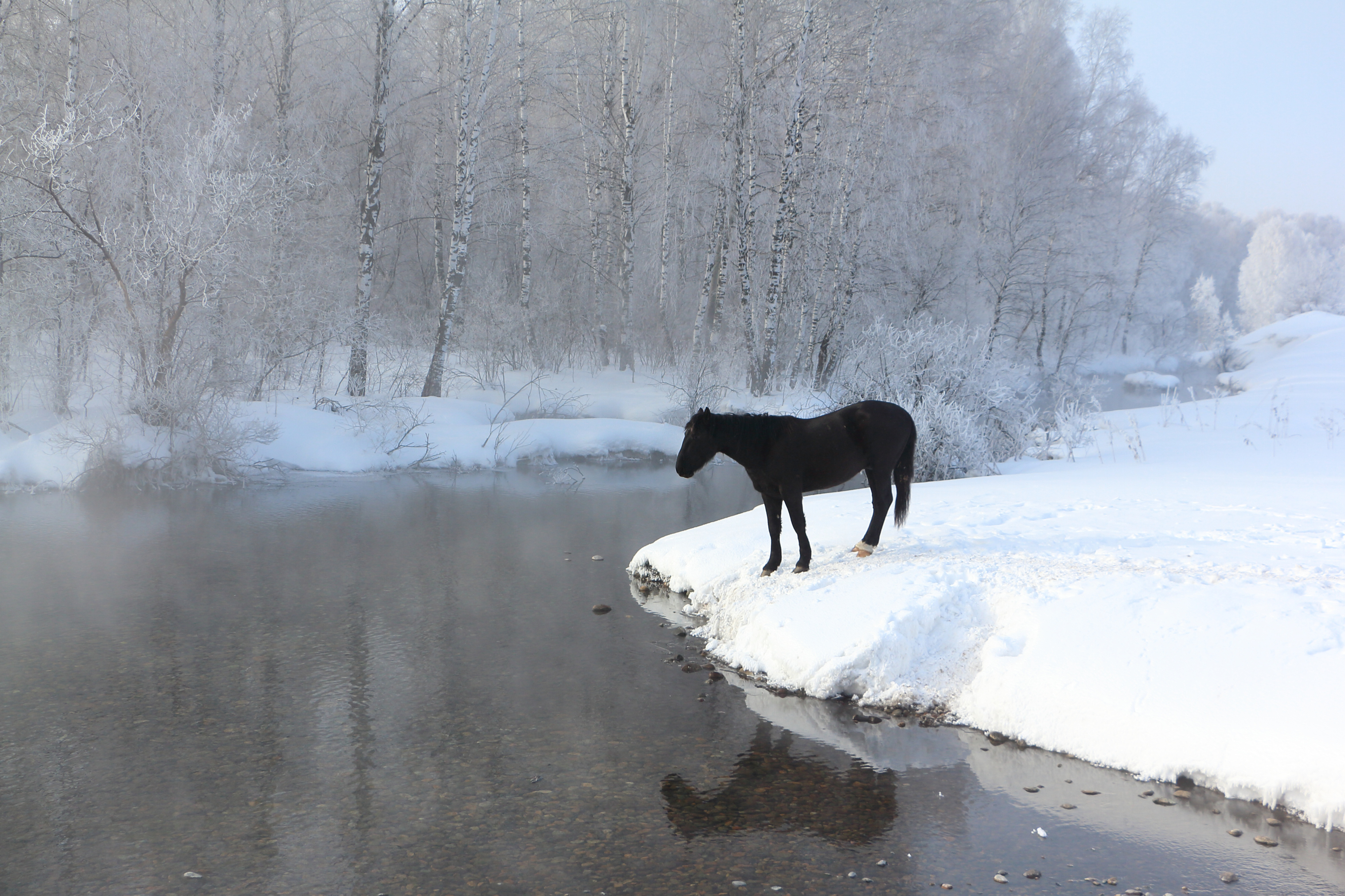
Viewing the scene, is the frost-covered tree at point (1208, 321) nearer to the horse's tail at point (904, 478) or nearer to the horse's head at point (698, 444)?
the horse's tail at point (904, 478)

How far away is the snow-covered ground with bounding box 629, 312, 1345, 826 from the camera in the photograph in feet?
15.1

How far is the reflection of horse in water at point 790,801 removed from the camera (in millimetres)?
4297

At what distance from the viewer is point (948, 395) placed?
1444 centimetres

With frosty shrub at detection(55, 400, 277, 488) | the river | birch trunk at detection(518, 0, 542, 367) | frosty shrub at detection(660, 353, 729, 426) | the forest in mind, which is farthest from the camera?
birch trunk at detection(518, 0, 542, 367)

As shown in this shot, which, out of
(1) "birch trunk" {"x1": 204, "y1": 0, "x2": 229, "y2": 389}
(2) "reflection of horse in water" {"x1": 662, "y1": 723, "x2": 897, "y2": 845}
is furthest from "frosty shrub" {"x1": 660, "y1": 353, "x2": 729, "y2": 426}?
(2) "reflection of horse in water" {"x1": 662, "y1": 723, "x2": 897, "y2": 845}

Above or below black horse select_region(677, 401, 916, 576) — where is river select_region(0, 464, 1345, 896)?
below

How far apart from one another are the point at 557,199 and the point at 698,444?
23.2 metres

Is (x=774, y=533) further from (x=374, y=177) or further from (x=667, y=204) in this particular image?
(x=667, y=204)

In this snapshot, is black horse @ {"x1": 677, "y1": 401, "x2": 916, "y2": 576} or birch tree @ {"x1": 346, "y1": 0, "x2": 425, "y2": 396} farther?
Result: birch tree @ {"x1": 346, "y1": 0, "x2": 425, "y2": 396}

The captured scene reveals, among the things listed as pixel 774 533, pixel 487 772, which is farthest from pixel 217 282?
pixel 487 772

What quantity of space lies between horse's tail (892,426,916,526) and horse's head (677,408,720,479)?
5.35 ft

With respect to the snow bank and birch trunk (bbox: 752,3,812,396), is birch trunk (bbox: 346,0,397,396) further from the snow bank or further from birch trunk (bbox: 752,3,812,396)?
birch trunk (bbox: 752,3,812,396)

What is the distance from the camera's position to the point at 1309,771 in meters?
4.19

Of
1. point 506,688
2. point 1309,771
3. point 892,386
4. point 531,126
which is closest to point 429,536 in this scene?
point 506,688
